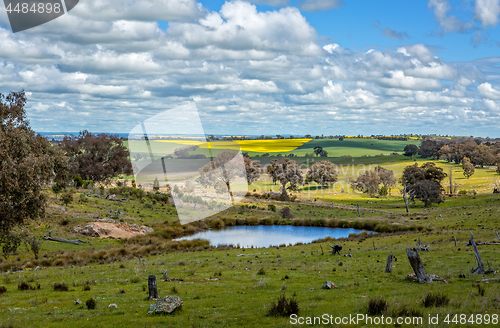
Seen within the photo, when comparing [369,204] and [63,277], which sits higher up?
[63,277]

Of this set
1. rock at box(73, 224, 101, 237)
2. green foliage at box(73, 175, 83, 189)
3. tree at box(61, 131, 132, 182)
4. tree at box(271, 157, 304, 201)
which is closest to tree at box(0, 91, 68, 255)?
rock at box(73, 224, 101, 237)

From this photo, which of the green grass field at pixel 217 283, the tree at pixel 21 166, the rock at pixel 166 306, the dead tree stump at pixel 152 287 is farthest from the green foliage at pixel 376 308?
the tree at pixel 21 166

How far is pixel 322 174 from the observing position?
140m

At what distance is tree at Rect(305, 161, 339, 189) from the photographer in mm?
140000

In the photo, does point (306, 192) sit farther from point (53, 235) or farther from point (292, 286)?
point (292, 286)

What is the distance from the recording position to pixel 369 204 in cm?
9981

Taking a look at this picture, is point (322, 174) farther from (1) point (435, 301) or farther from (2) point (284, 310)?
(2) point (284, 310)

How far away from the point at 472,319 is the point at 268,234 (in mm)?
54720

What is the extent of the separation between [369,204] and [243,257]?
72.2 meters

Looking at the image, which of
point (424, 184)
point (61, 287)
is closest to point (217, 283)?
point (61, 287)

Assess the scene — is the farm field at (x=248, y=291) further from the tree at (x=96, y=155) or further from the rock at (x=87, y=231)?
the tree at (x=96, y=155)

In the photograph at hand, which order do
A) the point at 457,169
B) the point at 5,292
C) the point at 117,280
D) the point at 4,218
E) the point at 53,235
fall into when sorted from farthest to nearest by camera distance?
the point at 457,169, the point at 53,235, the point at 117,280, the point at 5,292, the point at 4,218

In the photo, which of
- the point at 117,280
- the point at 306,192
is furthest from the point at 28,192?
the point at 306,192

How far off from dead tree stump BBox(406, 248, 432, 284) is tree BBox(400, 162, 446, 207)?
74.6 meters
